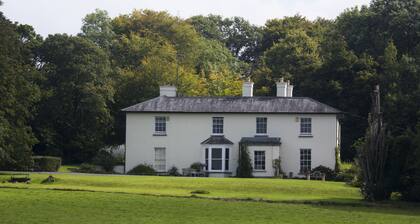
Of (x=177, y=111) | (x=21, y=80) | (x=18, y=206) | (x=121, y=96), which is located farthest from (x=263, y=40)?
(x=18, y=206)

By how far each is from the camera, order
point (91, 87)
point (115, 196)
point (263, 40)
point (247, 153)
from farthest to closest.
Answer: point (263, 40)
point (91, 87)
point (247, 153)
point (115, 196)

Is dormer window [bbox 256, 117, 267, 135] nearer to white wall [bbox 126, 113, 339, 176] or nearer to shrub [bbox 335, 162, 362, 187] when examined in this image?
white wall [bbox 126, 113, 339, 176]

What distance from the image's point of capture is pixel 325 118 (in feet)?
216

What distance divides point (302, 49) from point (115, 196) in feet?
169

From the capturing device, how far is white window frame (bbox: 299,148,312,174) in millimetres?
65500

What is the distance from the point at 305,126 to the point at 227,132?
227 inches

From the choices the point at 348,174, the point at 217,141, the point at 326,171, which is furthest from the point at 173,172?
the point at 348,174

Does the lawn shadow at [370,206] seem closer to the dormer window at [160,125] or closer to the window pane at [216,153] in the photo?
the window pane at [216,153]

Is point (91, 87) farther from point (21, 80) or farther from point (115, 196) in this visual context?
point (115, 196)

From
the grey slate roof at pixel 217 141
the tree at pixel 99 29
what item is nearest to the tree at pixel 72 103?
the grey slate roof at pixel 217 141

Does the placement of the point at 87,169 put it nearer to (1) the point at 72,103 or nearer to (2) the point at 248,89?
(1) the point at 72,103

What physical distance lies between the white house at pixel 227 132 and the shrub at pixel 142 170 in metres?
0.85

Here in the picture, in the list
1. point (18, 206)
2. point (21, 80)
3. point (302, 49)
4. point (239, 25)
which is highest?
point (239, 25)

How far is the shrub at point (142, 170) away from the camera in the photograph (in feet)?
214
